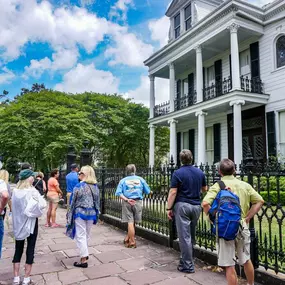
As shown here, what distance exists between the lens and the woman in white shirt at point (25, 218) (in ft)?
12.9

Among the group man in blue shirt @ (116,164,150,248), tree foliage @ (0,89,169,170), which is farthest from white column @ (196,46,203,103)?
man in blue shirt @ (116,164,150,248)

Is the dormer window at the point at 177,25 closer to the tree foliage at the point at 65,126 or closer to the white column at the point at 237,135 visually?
the tree foliage at the point at 65,126

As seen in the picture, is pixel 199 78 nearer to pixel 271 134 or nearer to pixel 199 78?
pixel 199 78

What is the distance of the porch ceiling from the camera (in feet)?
46.2

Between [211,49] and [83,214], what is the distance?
14.1 meters

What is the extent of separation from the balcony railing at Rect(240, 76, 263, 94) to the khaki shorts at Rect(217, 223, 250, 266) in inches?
459

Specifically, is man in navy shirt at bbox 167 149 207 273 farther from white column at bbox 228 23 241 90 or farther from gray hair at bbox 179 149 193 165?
white column at bbox 228 23 241 90

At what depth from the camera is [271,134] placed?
13320 millimetres

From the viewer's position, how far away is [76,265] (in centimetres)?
468

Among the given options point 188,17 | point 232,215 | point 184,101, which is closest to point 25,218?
point 232,215

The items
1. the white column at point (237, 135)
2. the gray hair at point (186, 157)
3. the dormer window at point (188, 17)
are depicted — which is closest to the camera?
the gray hair at point (186, 157)

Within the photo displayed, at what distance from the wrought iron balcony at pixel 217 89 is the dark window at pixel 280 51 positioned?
2.38 metres

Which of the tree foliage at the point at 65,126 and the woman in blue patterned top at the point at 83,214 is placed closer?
the woman in blue patterned top at the point at 83,214

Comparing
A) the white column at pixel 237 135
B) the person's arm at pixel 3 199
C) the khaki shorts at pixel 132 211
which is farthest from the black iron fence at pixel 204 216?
the white column at pixel 237 135
